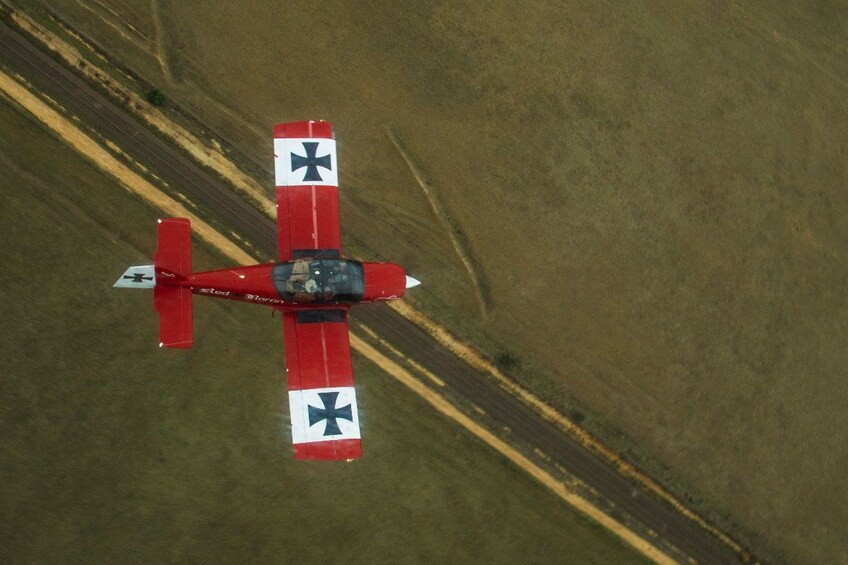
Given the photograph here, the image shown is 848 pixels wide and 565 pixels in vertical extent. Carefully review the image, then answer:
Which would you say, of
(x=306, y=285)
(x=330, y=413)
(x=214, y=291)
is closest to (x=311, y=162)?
(x=306, y=285)

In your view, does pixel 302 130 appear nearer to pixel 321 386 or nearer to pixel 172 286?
pixel 172 286

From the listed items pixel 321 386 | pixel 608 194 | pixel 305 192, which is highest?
pixel 608 194

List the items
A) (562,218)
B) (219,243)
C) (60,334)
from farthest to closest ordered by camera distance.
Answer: (562,218) < (219,243) < (60,334)

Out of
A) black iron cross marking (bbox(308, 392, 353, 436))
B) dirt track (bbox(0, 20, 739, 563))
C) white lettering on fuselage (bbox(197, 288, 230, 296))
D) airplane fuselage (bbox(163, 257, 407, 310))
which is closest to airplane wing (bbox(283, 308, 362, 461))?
black iron cross marking (bbox(308, 392, 353, 436))

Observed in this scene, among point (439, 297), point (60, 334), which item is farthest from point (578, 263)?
point (60, 334)

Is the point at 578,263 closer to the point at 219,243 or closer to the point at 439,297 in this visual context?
the point at 439,297

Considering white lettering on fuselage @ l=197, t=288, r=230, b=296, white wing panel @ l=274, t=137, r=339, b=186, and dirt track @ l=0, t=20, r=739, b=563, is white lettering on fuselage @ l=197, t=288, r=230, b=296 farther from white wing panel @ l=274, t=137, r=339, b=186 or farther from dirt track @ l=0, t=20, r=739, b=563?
white wing panel @ l=274, t=137, r=339, b=186

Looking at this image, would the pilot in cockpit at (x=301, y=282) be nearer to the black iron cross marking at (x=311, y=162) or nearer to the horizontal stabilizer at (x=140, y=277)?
the black iron cross marking at (x=311, y=162)
